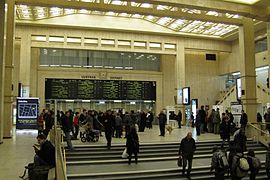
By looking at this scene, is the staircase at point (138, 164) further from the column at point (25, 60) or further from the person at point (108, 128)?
the column at point (25, 60)

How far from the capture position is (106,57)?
27.4 m

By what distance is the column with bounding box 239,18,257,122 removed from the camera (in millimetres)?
16328

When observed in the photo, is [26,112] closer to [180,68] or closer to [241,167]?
[180,68]

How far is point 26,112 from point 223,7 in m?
13.3

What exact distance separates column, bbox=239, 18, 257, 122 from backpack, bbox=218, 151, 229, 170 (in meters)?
9.20

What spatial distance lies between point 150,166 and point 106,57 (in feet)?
60.8

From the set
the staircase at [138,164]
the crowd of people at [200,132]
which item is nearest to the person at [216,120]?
the crowd of people at [200,132]

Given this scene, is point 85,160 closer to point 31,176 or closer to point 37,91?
point 31,176

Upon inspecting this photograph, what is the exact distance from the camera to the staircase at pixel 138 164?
8.97 m

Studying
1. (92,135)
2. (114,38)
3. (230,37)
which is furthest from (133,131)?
(230,37)

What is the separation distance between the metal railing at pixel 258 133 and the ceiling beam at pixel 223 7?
5.75 meters

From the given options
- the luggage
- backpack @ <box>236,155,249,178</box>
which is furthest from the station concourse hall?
backpack @ <box>236,155,249,178</box>

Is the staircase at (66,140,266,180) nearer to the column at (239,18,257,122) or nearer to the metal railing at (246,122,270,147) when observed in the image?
the metal railing at (246,122,270,147)

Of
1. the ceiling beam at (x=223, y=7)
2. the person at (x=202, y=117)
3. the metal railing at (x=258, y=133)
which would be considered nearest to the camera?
the ceiling beam at (x=223, y=7)
